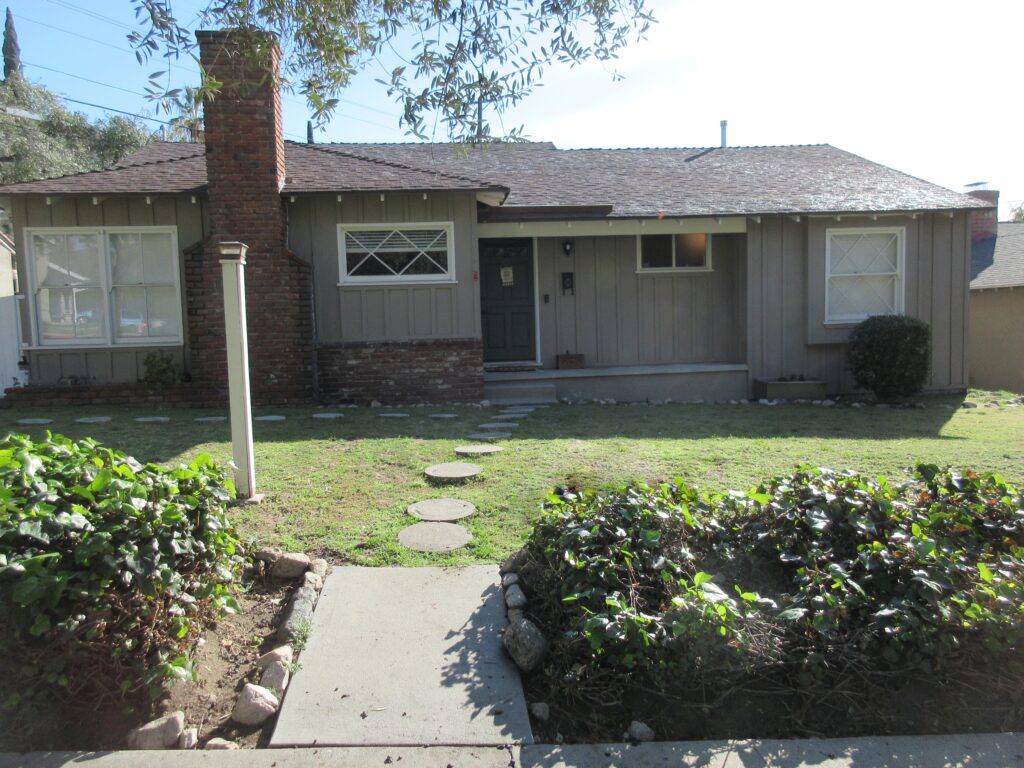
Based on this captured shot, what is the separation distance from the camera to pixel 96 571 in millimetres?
2699

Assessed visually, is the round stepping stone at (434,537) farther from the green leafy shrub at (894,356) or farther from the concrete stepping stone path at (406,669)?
the green leafy shrub at (894,356)

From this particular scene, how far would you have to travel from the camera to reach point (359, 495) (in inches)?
207

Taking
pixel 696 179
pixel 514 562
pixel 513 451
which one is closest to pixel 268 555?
pixel 514 562

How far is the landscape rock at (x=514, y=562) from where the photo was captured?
12.7 feet

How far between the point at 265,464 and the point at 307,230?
4.85 metres

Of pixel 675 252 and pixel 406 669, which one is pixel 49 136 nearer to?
pixel 675 252

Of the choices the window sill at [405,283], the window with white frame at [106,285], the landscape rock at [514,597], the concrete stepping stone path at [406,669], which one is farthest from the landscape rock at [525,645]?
the window with white frame at [106,285]

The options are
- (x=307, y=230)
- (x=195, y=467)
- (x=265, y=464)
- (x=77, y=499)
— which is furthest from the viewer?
(x=307, y=230)

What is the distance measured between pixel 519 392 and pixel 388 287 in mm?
2314

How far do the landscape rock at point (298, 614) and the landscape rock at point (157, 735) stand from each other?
0.61 m

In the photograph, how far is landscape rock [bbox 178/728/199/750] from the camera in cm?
269

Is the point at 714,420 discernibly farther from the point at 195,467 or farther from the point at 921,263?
the point at 195,467

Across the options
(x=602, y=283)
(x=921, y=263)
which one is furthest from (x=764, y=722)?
(x=921, y=263)

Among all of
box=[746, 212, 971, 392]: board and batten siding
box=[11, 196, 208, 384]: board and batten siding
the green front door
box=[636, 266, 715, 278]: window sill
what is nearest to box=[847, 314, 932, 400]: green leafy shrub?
box=[746, 212, 971, 392]: board and batten siding
